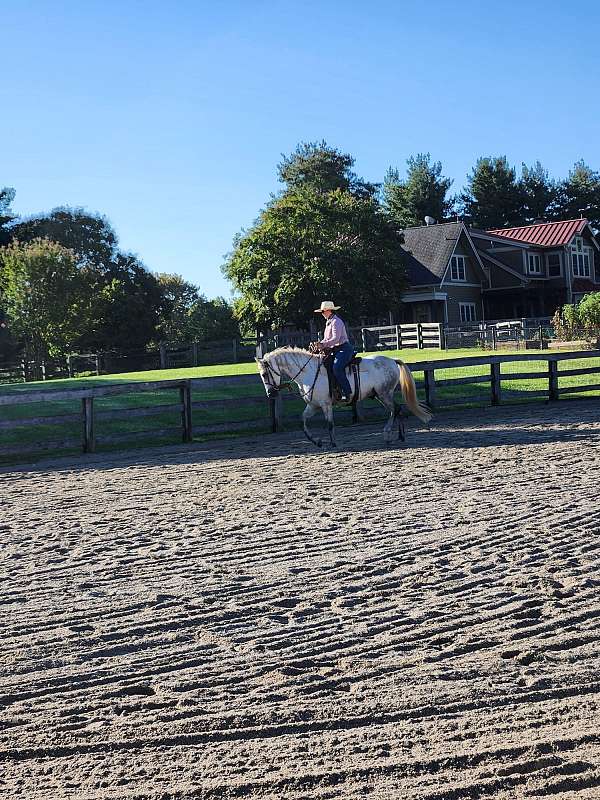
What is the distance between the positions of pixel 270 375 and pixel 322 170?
2831 inches

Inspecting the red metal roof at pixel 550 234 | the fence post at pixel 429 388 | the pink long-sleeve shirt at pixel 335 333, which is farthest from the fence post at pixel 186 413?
the red metal roof at pixel 550 234

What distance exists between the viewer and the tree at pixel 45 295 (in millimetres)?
53281

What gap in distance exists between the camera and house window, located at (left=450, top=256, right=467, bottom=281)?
59.1m

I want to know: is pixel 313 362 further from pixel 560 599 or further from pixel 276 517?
pixel 560 599

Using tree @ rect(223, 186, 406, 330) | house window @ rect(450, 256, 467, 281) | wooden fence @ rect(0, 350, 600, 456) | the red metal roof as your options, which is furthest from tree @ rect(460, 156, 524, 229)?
wooden fence @ rect(0, 350, 600, 456)

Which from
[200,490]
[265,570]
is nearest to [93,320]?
[200,490]

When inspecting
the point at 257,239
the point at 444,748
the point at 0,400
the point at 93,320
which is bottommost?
the point at 444,748

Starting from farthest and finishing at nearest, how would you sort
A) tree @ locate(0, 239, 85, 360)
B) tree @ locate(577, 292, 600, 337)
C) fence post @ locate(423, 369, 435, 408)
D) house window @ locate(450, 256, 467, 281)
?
1. house window @ locate(450, 256, 467, 281)
2. tree @ locate(0, 239, 85, 360)
3. tree @ locate(577, 292, 600, 337)
4. fence post @ locate(423, 369, 435, 408)

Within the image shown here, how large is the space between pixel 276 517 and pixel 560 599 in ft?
12.9

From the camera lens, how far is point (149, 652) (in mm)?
5492

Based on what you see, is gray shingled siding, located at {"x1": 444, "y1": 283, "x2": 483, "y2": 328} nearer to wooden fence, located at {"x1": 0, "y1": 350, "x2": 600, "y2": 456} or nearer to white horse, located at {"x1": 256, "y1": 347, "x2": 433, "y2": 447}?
wooden fence, located at {"x1": 0, "y1": 350, "x2": 600, "y2": 456}

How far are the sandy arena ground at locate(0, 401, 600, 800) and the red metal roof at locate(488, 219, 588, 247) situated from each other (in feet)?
186

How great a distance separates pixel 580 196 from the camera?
298 feet

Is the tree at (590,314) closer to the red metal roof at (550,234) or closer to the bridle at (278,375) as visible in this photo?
the bridle at (278,375)
